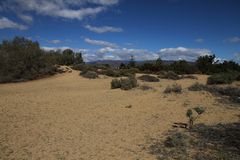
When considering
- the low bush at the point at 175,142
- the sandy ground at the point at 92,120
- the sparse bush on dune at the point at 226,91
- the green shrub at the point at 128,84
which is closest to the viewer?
the sandy ground at the point at 92,120

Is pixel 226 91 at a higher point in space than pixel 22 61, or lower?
lower

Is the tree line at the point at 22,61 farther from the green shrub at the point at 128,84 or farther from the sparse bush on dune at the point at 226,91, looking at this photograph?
the sparse bush on dune at the point at 226,91

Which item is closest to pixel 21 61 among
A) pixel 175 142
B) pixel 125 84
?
pixel 125 84

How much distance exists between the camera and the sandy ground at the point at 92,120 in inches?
286

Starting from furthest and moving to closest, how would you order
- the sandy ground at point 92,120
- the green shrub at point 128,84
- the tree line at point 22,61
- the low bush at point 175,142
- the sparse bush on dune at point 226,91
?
the tree line at point 22,61 < the green shrub at point 128,84 < the sparse bush on dune at point 226,91 < the low bush at point 175,142 < the sandy ground at point 92,120

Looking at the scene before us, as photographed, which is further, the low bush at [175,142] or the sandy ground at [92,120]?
the low bush at [175,142]

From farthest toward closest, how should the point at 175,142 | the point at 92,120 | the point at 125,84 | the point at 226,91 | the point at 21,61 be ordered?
the point at 21,61
the point at 125,84
the point at 226,91
the point at 92,120
the point at 175,142

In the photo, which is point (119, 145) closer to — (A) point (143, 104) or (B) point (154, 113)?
(B) point (154, 113)

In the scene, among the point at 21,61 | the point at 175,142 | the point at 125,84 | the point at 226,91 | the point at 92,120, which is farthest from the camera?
the point at 21,61

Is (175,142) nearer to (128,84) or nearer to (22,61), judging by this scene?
(128,84)

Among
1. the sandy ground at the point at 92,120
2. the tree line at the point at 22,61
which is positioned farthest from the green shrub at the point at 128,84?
the tree line at the point at 22,61

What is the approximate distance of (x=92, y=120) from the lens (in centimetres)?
1075

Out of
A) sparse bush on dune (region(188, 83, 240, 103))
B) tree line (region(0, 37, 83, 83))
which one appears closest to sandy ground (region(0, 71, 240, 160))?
sparse bush on dune (region(188, 83, 240, 103))

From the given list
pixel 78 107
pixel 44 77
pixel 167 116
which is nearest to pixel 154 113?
pixel 167 116
